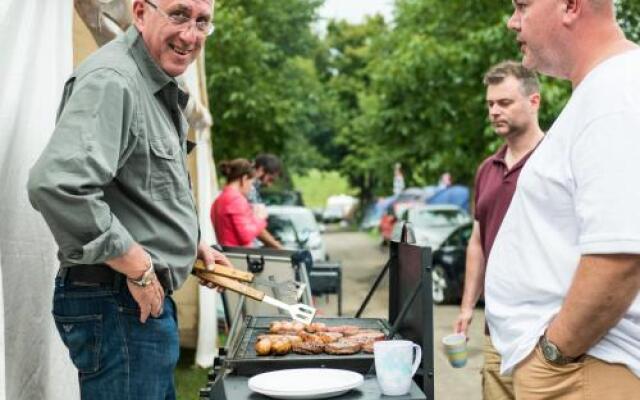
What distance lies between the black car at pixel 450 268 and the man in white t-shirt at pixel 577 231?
31.9 ft

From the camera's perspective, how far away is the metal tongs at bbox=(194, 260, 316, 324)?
272cm

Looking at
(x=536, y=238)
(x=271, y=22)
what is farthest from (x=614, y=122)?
(x=271, y=22)

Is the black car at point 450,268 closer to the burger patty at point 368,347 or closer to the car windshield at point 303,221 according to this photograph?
the car windshield at point 303,221

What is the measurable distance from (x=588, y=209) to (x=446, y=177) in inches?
712

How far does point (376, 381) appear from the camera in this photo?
253 cm

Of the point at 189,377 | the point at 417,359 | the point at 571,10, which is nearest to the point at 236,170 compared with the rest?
the point at 189,377

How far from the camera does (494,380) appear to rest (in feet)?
11.3

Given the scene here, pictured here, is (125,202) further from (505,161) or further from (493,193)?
(505,161)

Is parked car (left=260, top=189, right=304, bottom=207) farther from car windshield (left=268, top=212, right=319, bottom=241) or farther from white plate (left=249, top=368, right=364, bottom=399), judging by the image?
white plate (left=249, top=368, right=364, bottom=399)

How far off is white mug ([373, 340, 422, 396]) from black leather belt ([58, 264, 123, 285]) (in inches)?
33.5

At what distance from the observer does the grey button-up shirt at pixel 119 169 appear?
2.02 m

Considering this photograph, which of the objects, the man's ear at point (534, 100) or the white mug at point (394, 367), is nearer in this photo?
the white mug at point (394, 367)

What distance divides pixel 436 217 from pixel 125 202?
44.1 feet

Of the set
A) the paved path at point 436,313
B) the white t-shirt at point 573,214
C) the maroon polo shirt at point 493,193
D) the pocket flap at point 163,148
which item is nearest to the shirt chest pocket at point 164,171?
the pocket flap at point 163,148
